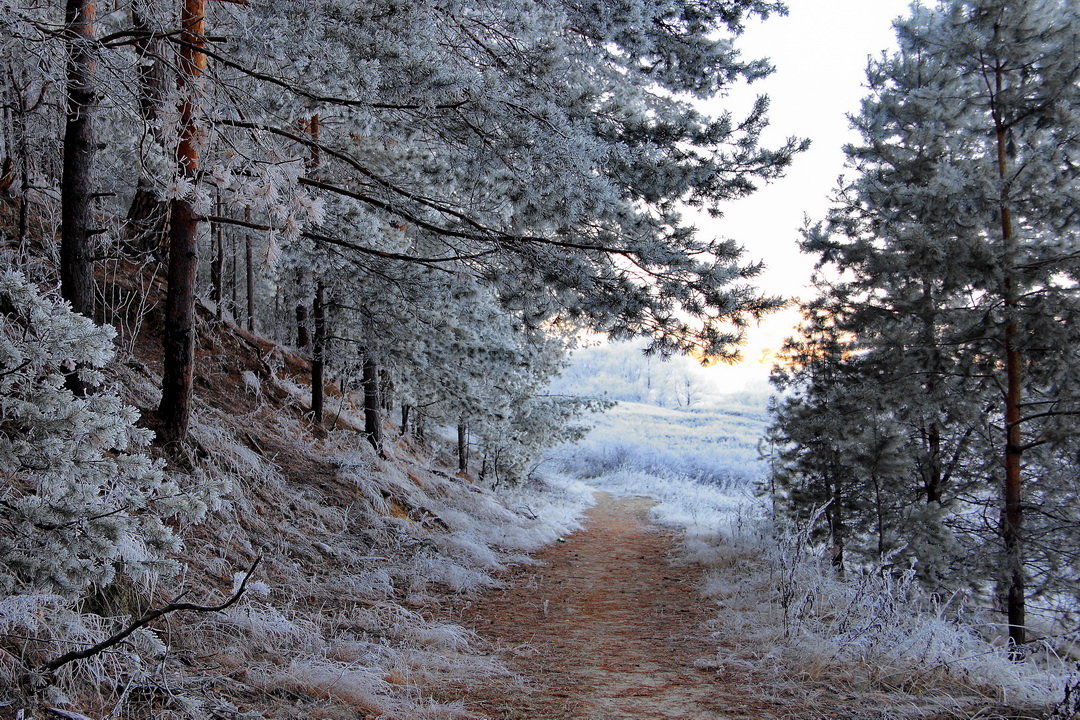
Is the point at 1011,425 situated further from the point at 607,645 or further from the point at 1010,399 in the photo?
the point at 607,645

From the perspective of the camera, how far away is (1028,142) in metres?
8.51

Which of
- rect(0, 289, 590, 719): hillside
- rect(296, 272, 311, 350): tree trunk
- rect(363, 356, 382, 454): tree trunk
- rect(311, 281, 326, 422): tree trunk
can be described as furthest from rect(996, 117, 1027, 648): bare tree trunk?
rect(296, 272, 311, 350): tree trunk

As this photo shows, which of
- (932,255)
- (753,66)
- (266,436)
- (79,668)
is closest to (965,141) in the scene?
(932,255)

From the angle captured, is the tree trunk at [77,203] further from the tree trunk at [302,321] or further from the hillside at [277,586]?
the tree trunk at [302,321]

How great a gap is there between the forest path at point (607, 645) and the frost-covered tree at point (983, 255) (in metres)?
4.17

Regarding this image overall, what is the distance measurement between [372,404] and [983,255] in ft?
29.5

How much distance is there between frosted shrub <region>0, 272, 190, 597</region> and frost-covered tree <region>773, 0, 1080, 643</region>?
873 cm

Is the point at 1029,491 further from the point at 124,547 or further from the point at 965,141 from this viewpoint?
the point at 124,547

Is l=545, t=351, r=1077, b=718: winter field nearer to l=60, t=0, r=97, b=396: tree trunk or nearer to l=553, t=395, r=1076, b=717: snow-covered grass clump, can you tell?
l=553, t=395, r=1076, b=717: snow-covered grass clump

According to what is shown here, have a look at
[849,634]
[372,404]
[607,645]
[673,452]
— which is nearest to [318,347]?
[372,404]

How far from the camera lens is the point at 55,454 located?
238cm

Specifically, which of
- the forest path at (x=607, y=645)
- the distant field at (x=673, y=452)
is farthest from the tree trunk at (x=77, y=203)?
the distant field at (x=673, y=452)

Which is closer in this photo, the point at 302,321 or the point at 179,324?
the point at 179,324

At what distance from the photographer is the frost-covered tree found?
25.8 ft
